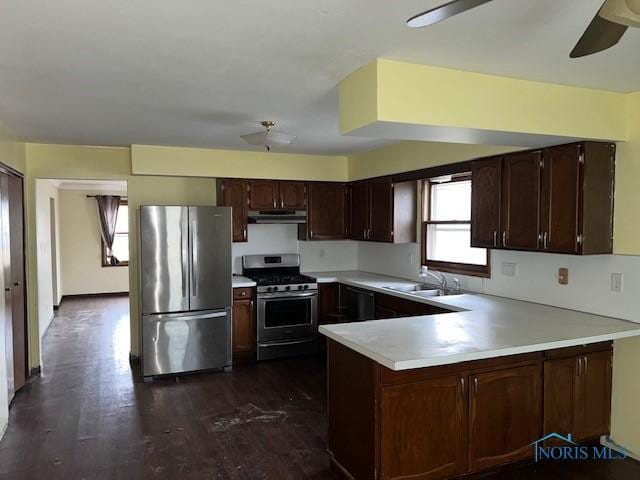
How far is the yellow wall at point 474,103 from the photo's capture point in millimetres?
2279

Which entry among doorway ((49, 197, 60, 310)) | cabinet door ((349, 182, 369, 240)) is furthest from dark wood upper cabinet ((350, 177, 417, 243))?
doorway ((49, 197, 60, 310))

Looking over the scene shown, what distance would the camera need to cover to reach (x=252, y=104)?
10.3ft

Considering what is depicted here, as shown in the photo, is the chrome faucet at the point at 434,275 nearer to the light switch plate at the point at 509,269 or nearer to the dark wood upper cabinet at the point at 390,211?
the dark wood upper cabinet at the point at 390,211

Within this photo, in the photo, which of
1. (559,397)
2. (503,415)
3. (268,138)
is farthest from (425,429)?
(268,138)

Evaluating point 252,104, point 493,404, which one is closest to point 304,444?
point 493,404

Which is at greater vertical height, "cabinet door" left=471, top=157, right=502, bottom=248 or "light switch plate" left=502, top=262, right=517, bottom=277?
"cabinet door" left=471, top=157, right=502, bottom=248

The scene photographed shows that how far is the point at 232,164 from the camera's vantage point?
5.07 meters

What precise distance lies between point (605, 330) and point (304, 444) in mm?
2036

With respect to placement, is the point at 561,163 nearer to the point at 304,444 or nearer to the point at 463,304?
the point at 463,304

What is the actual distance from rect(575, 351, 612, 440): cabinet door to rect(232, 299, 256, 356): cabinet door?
316cm

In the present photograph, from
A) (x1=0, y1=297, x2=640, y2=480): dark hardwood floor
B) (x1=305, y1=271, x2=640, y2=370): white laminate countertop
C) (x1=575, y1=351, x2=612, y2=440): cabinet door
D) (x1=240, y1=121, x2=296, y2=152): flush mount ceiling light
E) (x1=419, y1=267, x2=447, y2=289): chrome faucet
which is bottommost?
(x1=0, y1=297, x2=640, y2=480): dark hardwood floor

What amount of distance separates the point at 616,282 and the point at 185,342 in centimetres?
372

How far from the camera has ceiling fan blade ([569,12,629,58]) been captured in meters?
1.41

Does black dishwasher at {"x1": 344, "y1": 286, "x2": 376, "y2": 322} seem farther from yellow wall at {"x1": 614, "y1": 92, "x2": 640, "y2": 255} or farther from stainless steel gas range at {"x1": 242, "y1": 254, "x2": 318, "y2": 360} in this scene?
yellow wall at {"x1": 614, "y1": 92, "x2": 640, "y2": 255}
